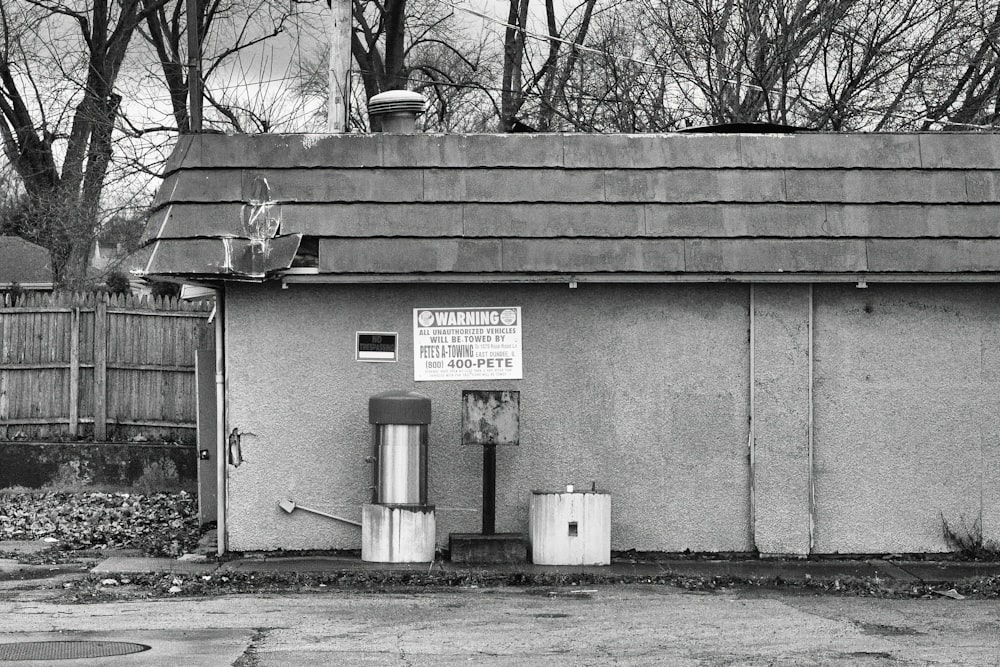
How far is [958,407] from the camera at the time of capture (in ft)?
34.7

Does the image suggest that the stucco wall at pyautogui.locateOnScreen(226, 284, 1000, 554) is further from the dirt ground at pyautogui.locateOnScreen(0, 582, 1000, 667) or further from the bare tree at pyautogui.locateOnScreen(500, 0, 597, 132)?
the bare tree at pyautogui.locateOnScreen(500, 0, 597, 132)

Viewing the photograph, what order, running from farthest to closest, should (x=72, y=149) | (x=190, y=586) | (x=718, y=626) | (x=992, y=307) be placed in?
(x=72, y=149) < (x=992, y=307) < (x=190, y=586) < (x=718, y=626)

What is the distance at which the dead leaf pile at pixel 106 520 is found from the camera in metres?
11.6

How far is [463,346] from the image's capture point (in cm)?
1049

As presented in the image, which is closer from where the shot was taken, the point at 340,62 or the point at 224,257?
the point at 224,257

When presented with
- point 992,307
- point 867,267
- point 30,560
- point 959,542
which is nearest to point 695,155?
point 867,267

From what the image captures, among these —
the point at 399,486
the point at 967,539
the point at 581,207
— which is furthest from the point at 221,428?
the point at 967,539

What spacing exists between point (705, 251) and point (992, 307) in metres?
2.59

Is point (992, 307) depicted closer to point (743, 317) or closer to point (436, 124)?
point (743, 317)

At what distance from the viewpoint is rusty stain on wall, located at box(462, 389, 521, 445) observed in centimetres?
992

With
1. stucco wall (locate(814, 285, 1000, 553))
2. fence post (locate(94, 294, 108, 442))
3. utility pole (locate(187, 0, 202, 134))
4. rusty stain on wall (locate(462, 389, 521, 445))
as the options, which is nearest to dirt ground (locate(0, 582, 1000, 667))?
rusty stain on wall (locate(462, 389, 521, 445))

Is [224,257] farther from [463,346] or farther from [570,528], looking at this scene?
[570,528]

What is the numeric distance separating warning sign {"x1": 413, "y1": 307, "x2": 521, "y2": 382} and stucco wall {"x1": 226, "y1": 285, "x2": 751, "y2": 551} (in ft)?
0.26

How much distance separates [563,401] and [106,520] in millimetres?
5400
